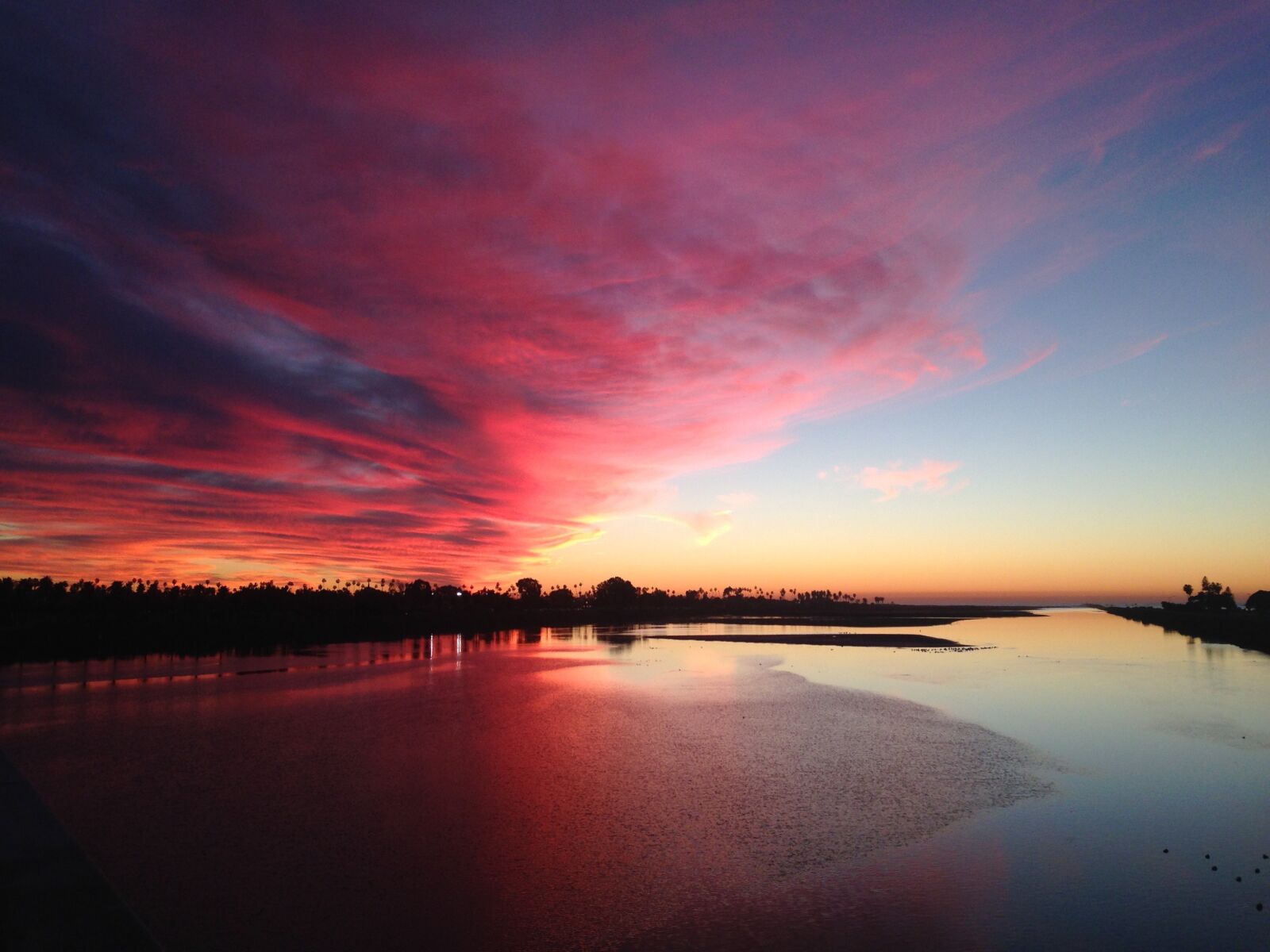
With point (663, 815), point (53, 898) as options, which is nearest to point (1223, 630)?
point (663, 815)

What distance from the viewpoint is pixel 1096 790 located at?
19.6 meters

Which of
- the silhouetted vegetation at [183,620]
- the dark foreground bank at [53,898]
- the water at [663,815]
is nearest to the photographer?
the dark foreground bank at [53,898]

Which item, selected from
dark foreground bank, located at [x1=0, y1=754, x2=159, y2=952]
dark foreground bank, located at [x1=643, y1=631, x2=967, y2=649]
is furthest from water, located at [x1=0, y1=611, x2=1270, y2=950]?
dark foreground bank, located at [x1=643, y1=631, x2=967, y2=649]

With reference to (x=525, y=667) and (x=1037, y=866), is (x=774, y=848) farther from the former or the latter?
(x=525, y=667)

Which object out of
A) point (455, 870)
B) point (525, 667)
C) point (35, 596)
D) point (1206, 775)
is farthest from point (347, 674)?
point (35, 596)

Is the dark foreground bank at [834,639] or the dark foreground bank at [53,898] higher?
the dark foreground bank at [53,898]

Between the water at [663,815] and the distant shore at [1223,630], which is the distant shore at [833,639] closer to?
the distant shore at [1223,630]

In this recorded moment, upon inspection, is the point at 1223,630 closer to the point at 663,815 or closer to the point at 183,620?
the point at 663,815

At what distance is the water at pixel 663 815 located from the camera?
11742 millimetres

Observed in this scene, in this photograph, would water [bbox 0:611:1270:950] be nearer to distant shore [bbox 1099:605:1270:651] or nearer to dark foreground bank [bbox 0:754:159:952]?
dark foreground bank [bbox 0:754:159:952]

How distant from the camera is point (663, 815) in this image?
17.0 m

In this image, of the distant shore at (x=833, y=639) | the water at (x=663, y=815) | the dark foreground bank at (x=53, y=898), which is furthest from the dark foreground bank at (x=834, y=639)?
the dark foreground bank at (x=53, y=898)

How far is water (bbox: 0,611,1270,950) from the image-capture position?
1174 cm

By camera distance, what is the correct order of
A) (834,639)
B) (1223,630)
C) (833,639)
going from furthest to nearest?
(1223,630) → (834,639) → (833,639)
